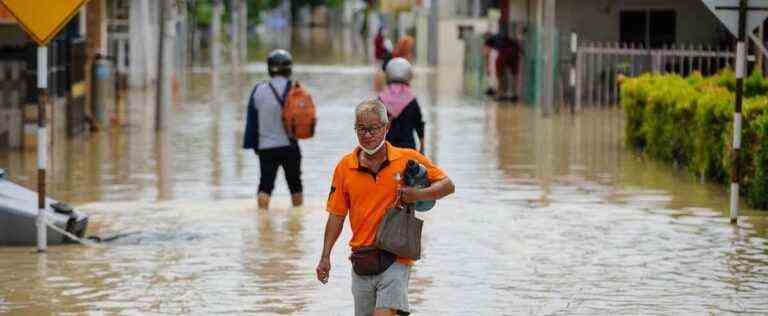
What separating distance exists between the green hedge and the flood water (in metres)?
0.25

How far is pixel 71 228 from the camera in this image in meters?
12.8

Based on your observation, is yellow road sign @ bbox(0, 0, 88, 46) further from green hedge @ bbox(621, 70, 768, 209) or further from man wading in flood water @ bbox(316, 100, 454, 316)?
green hedge @ bbox(621, 70, 768, 209)

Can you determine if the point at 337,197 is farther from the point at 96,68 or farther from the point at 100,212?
the point at 96,68

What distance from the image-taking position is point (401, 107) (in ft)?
44.6

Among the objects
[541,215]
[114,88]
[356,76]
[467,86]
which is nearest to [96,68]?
[114,88]

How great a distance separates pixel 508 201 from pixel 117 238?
164 inches

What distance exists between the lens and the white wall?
36062mm

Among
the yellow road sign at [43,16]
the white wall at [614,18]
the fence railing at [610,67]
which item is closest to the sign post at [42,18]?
the yellow road sign at [43,16]

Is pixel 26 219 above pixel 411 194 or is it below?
below

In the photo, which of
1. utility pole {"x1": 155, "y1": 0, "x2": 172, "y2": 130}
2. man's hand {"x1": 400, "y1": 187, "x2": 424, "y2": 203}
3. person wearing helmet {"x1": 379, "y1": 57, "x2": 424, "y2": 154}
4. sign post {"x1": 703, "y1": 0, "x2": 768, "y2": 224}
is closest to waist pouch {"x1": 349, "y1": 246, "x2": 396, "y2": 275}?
man's hand {"x1": 400, "y1": 187, "x2": 424, "y2": 203}

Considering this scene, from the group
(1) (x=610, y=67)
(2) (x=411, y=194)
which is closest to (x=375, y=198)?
(2) (x=411, y=194)

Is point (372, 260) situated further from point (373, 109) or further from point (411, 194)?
point (373, 109)

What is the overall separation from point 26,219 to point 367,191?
5.46 metres

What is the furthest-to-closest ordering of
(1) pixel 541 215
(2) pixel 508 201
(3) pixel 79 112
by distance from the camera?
(3) pixel 79 112
(2) pixel 508 201
(1) pixel 541 215
